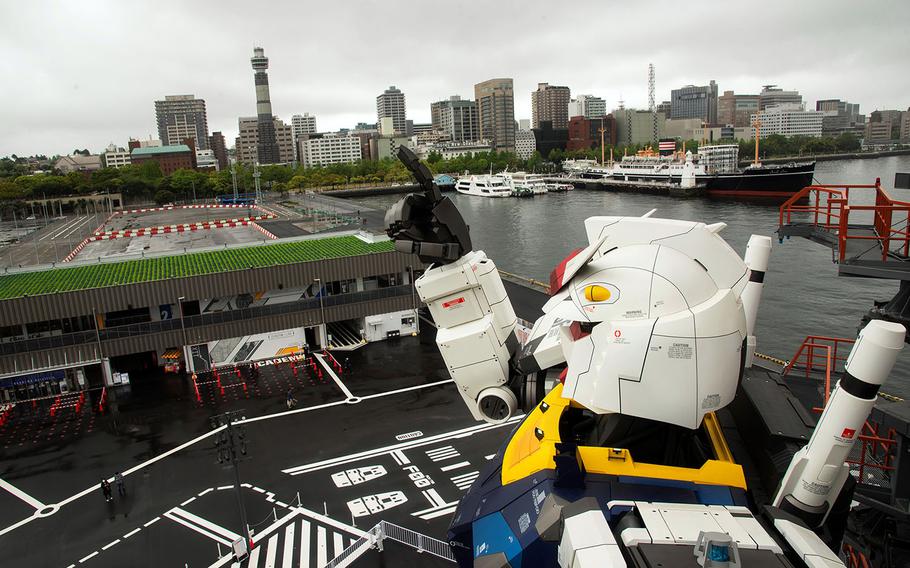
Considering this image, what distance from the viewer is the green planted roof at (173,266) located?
30922 millimetres

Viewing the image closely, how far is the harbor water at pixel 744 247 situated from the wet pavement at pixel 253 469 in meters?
23.9

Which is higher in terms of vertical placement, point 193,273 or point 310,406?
point 193,273

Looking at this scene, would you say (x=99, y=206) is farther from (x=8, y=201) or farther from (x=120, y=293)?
(x=120, y=293)

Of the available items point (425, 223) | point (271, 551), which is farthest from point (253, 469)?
point (425, 223)

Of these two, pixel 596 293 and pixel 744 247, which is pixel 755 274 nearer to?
pixel 596 293

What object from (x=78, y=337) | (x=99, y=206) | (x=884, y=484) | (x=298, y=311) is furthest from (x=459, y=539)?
(x=99, y=206)

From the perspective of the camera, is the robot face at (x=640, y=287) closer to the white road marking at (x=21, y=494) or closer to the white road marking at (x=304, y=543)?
the white road marking at (x=304, y=543)

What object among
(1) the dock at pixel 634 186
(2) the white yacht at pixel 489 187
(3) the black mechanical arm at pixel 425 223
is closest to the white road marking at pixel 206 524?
(3) the black mechanical arm at pixel 425 223

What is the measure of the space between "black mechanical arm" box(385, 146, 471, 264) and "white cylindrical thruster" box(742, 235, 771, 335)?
655cm

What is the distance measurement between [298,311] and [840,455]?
29.7 m

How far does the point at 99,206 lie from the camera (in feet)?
284

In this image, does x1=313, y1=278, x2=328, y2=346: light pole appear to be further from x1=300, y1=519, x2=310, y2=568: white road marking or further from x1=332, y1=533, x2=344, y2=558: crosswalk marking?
x1=332, y1=533, x2=344, y2=558: crosswalk marking

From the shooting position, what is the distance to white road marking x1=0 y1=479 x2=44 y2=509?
20281mm

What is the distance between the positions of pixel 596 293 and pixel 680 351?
134 centimetres
